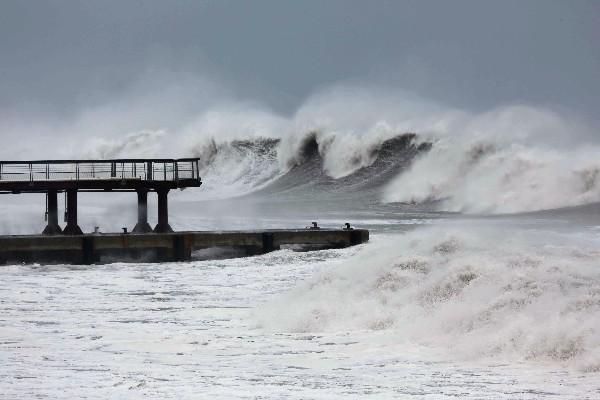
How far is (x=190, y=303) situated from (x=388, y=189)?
31.9 metres

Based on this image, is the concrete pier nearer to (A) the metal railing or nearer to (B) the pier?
(B) the pier

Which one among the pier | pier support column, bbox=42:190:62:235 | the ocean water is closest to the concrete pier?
the pier

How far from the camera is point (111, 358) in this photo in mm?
9109

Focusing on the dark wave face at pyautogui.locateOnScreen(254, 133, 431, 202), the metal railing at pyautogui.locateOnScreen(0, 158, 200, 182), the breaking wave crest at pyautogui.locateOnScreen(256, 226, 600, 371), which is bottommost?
the breaking wave crest at pyautogui.locateOnScreen(256, 226, 600, 371)

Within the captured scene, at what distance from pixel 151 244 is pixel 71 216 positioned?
8.28 ft

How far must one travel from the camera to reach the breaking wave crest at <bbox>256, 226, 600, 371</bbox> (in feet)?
28.6

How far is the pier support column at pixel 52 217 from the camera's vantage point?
22.9 meters

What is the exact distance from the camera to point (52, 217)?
23.0m

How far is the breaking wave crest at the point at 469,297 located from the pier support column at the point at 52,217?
11.0 metres

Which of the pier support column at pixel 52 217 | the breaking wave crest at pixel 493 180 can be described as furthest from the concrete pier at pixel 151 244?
the breaking wave crest at pixel 493 180

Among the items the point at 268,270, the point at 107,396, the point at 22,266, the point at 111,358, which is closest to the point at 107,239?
the point at 22,266

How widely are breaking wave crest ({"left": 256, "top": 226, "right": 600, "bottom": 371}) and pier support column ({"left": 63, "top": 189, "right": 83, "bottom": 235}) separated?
34.9 feet

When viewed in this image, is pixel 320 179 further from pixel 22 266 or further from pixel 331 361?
pixel 331 361

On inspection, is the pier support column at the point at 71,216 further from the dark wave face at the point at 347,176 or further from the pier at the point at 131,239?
the dark wave face at the point at 347,176
